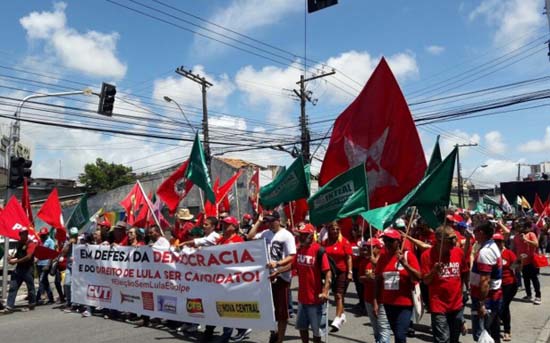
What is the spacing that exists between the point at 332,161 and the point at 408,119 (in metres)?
1.34

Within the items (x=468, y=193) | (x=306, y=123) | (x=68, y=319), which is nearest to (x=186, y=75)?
(x=306, y=123)

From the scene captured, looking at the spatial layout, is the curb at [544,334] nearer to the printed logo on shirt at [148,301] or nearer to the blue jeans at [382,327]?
the blue jeans at [382,327]

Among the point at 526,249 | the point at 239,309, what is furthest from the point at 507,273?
the point at 239,309

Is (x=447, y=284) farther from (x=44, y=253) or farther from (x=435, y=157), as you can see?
(x=44, y=253)

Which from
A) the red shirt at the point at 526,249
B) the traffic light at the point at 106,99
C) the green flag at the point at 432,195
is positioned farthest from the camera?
the traffic light at the point at 106,99

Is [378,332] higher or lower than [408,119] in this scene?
lower

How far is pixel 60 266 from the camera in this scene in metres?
10.8

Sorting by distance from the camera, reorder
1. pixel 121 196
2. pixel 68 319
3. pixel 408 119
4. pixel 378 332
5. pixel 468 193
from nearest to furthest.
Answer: pixel 378 332
pixel 408 119
pixel 68 319
pixel 121 196
pixel 468 193

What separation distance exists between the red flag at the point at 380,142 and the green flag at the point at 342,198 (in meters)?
0.62

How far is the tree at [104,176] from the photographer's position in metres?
53.3

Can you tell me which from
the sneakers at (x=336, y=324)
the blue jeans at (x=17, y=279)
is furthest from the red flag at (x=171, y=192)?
the sneakers at (x=336, y=324)

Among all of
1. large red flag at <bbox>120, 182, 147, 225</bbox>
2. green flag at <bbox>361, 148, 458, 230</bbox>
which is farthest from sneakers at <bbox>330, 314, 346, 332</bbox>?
large red flag at <bbox>120, 182, 147, 225</bbox>

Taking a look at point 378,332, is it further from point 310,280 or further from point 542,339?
point 542,339

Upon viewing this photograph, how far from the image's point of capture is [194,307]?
7.21 meters
